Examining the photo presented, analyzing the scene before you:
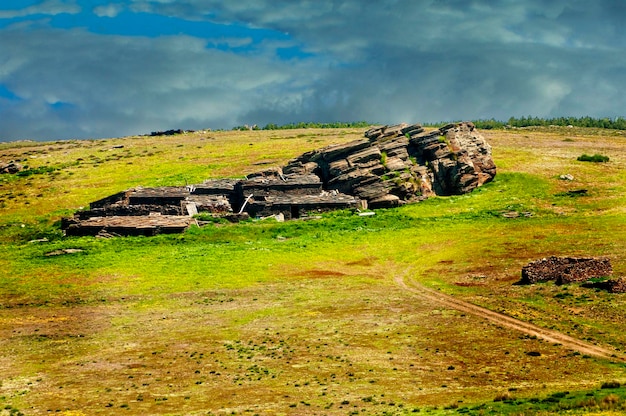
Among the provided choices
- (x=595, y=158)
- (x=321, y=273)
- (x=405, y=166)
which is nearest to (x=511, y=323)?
(x=321, y=273)

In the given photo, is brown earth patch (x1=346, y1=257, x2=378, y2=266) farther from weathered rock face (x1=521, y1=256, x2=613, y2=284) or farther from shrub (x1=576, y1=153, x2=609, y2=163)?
shrub (x1=576, y1=153, x2=609, y2=163)

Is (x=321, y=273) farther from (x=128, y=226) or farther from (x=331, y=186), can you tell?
(x=331, y=186)

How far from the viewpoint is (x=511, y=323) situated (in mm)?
40625

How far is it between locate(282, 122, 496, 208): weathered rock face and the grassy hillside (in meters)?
3.32

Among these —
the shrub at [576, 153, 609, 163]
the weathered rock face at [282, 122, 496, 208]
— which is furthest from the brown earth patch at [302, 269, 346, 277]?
the shrub at [576, 153, 609, 163]

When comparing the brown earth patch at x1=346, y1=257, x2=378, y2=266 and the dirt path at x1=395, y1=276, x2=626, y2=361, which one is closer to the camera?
the dirt path at x1=395, y1=276, x2=626, y2=361

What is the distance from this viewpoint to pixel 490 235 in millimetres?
70062

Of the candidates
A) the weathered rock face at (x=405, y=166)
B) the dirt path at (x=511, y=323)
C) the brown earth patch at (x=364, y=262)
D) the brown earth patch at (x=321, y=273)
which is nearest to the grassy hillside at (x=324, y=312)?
the brown earth patch at (x=364, y=262)

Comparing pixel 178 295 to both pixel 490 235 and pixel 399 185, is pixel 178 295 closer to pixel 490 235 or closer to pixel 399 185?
pixel 490 235

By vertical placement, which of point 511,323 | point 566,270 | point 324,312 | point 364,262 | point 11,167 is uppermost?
point 11,167

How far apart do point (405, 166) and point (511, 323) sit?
2063 inches

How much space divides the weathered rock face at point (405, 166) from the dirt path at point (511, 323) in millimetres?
34558

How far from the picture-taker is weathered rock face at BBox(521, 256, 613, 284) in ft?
161

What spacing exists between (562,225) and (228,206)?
3724cm
